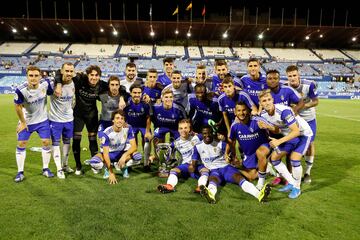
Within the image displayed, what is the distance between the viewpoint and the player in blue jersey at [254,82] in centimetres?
574

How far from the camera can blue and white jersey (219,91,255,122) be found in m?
5.57

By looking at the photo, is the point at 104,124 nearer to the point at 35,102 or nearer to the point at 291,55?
the point at 35,102

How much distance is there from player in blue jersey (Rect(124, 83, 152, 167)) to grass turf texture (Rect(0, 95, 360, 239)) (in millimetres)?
662

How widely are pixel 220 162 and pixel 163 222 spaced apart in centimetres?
194

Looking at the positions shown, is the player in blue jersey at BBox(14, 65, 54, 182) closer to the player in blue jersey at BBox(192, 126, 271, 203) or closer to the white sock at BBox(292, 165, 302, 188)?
the player in blue jersey at BBox(192, 126, 271, 203)

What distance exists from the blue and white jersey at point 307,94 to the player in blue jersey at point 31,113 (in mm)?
4606

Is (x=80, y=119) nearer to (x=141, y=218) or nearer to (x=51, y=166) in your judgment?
(x=51, y=166)

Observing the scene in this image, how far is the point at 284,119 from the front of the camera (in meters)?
4.69

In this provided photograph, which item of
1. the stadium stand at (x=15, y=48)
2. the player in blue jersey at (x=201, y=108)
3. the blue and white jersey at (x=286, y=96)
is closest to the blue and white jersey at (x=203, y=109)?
the player in blue jersey at (x=201, y=108)

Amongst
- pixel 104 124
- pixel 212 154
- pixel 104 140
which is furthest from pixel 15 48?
pixel 212 154

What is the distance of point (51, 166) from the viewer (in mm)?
6234

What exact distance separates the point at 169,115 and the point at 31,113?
2610 mm

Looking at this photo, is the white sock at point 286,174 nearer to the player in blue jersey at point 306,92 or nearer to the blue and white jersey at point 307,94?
the player in blue jersey at point 306,92

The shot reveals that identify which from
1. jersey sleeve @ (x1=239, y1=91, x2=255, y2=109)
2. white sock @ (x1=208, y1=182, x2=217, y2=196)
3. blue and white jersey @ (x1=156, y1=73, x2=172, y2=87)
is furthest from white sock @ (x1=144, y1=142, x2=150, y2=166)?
jersey sleeve @ (x1=239, y1=91, x2=255, y2=109)
